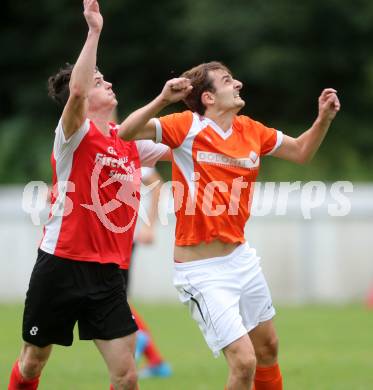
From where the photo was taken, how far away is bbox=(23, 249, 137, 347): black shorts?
5.38 metres

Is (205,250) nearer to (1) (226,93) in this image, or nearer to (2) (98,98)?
(1) (226,93)

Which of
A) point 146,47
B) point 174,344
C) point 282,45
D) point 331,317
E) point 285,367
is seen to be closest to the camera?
point 285,367

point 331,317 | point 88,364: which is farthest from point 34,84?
point 88,364

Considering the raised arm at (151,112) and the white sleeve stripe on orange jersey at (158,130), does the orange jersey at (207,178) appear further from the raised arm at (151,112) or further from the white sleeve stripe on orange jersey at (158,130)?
the raised arm at (151,112)

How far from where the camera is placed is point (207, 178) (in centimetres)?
553

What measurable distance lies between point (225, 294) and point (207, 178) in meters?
0.62

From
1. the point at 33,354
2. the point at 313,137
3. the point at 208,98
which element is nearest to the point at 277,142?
the point at 313,137

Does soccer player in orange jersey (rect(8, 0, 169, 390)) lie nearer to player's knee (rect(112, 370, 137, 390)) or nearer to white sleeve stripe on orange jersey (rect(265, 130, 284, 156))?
player's knee (rect(112, 370, 137, 390))

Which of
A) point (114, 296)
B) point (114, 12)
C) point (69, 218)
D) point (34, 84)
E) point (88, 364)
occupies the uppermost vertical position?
point (114, 12)

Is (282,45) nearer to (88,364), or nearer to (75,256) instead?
(88,364)

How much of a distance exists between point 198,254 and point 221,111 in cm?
80

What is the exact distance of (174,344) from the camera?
32.1 ft

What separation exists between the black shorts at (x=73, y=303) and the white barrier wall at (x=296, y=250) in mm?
8065

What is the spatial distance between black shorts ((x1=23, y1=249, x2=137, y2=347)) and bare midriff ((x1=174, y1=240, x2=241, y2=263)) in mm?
375
